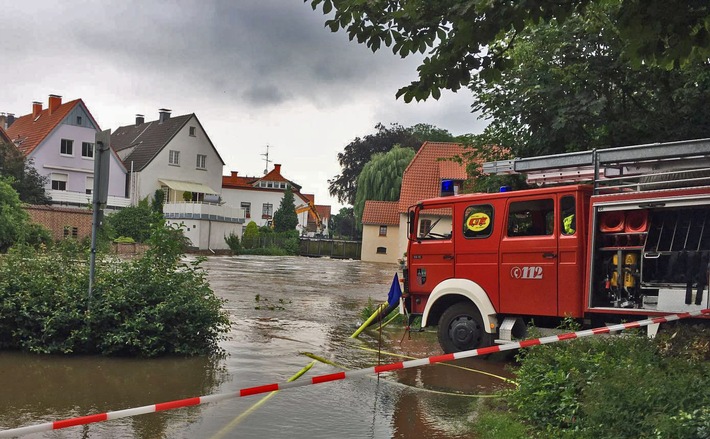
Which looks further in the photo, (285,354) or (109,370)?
(285,354)

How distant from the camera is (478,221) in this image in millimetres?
10242

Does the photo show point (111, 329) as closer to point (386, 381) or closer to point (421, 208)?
point (386, 381)

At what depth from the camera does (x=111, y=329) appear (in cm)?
909

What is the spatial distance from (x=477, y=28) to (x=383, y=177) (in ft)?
176

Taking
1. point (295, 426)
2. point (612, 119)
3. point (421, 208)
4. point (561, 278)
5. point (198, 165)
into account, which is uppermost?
point (198, 165)

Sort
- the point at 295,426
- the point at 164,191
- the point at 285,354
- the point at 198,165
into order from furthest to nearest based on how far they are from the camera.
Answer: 1. the point at 198,165
2. the point at 164,191
3. the point at 285,354
4. the point at 295,426

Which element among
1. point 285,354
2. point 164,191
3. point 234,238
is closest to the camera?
point 285,354

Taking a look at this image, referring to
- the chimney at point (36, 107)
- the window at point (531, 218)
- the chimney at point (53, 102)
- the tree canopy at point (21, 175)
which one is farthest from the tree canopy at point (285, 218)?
the window at point (531, 218)

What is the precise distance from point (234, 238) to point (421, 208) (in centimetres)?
4305

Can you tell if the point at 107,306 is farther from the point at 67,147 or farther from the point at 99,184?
the point at 67,147

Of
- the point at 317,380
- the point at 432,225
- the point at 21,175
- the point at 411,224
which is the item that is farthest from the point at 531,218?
the point at 21,175

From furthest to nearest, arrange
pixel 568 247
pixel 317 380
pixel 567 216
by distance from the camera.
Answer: pixel 567 216, pixel 568 247, pixel 317 380

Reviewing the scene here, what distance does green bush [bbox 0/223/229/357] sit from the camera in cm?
895

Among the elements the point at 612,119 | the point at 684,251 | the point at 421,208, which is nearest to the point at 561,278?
the point at 684,251
